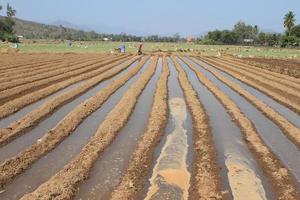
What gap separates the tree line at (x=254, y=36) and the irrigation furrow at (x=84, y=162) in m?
93.2

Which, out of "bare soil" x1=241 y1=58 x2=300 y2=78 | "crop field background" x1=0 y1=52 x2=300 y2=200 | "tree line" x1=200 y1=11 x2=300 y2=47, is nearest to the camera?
"crop field background" x1=0 y1=52 x2=300 y2=200

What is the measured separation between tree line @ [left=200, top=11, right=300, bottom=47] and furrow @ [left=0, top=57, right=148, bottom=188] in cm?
9196

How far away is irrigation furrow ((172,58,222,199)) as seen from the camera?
749 centimetres

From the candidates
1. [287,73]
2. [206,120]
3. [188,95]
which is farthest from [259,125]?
[287,73]

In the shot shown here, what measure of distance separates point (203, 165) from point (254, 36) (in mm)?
142325

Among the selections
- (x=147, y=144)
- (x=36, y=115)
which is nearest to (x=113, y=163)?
(x=147, y=144)

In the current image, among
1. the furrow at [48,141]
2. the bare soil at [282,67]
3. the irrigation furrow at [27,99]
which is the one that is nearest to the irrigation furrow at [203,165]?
the furrow at [48,141]

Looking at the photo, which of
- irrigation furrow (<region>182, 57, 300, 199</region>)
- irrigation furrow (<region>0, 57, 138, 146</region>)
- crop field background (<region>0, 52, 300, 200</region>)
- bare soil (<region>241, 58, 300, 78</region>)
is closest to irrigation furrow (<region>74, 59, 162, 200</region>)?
crop field background (<region>0, 52, 300, 200</region>)

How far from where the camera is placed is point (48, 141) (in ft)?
34.5

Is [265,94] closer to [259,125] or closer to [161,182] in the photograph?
[259,125]

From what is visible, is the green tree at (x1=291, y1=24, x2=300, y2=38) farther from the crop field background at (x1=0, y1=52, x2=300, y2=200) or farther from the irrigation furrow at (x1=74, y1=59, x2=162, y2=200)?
the irrigation furrow at (x1=74, y1=59, x2=162, y2=200)

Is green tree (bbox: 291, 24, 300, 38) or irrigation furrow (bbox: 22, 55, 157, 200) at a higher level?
irrigation furrow (bbox: 22, 55, 157, 200)

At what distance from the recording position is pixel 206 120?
13.5 metres

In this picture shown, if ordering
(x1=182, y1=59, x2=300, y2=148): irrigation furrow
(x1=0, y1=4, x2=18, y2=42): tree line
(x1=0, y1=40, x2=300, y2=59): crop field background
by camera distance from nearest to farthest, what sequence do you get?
(x1=182, y1=59, x2=300, y2=148): irrigation furrow
(x1=0, y1=40, x2=300, y2=59): crop field background
(x1=0, y1=4, x2=18, y2=42): tree line
